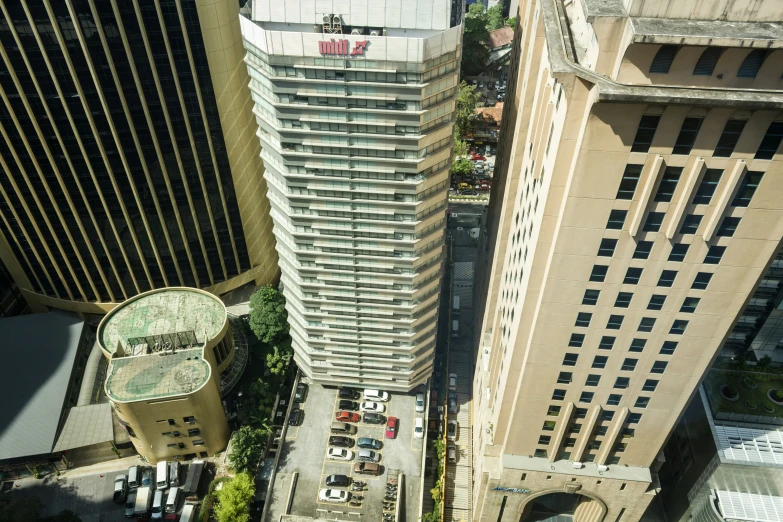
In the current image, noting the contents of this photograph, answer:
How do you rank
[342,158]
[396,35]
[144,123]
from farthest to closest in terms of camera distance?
[144,123] → [342,158] → [396,35]

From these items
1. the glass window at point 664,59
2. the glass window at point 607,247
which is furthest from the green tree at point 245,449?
the glass window at point 664,59

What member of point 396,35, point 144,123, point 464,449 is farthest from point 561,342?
point 144,123

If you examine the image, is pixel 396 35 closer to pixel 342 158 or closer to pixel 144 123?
pixel 342 158

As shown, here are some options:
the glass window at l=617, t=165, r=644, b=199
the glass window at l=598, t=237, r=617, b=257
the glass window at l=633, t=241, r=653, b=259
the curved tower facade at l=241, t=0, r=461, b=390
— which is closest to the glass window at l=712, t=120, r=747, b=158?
the glass window at l=617, t=165, r=644, b=199

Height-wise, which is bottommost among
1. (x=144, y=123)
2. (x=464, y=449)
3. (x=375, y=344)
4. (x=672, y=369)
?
(x=464, y=449)

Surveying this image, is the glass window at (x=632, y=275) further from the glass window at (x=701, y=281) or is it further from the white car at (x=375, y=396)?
the white car at (x=375, y=396)

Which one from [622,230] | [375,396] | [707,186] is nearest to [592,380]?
[622,230]

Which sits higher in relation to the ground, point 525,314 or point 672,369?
point 525,314
